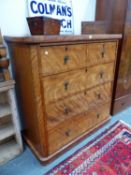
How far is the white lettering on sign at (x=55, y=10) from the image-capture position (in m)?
1.27

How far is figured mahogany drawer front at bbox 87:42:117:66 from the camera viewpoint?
3.91ft

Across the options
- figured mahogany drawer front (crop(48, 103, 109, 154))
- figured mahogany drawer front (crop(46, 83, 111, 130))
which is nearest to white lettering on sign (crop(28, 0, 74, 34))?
figured mahogany drawer front (crop(46, 83, 111, 130))

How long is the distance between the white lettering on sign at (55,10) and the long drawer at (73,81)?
0.53 m

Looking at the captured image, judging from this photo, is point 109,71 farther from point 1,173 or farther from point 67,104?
point 1,173

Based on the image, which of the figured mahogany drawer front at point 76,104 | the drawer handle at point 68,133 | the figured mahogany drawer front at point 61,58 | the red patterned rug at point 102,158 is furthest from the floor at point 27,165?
the figured mahogany drawer front at point 61,58

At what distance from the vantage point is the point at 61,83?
1.08 m

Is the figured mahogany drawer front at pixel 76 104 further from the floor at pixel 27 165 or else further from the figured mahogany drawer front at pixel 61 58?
the floor at pixel 27 165

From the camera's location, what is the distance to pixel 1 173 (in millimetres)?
1188

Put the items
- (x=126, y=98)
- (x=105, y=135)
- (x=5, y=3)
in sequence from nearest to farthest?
(x=5, y=3) → (x=105, y=135) → (x=126, y=98)

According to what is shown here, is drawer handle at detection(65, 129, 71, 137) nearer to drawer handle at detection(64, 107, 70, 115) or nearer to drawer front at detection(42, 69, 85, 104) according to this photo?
drawer handle at detection(64, 107, 70, 115)

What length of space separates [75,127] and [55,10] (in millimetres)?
1175

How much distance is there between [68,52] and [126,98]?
4.47 ft

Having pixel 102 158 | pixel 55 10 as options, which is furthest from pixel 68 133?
pixel 55 10

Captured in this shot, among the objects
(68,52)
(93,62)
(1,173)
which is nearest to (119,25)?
(93,62)
